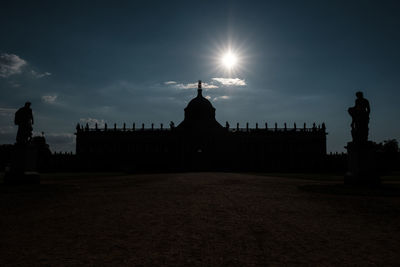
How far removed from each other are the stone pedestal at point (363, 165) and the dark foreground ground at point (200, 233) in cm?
573

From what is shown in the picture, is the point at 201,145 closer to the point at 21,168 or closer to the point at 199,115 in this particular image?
the point at 199,115

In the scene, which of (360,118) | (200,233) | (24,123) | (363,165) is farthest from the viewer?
(24,123)

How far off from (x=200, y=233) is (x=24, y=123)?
17152 millimetres

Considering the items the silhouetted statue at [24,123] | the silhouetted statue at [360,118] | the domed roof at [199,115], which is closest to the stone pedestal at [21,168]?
the silhouetted statue at [24,123]

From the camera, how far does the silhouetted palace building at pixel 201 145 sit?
66.9 metres

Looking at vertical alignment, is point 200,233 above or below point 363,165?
below

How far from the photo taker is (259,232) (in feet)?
22.0

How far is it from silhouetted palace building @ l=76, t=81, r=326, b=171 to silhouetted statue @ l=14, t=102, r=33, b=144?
156 feet

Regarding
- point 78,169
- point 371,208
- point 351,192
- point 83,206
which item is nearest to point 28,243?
point 83,206

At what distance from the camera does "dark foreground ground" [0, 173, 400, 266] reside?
5.07 metres

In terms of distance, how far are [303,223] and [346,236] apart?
4.20 ft

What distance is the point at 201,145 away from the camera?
66.4 meters

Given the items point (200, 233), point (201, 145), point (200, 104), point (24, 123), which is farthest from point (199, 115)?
point (200, 233)

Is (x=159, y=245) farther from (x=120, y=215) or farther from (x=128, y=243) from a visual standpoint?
(x=120, y=215)
